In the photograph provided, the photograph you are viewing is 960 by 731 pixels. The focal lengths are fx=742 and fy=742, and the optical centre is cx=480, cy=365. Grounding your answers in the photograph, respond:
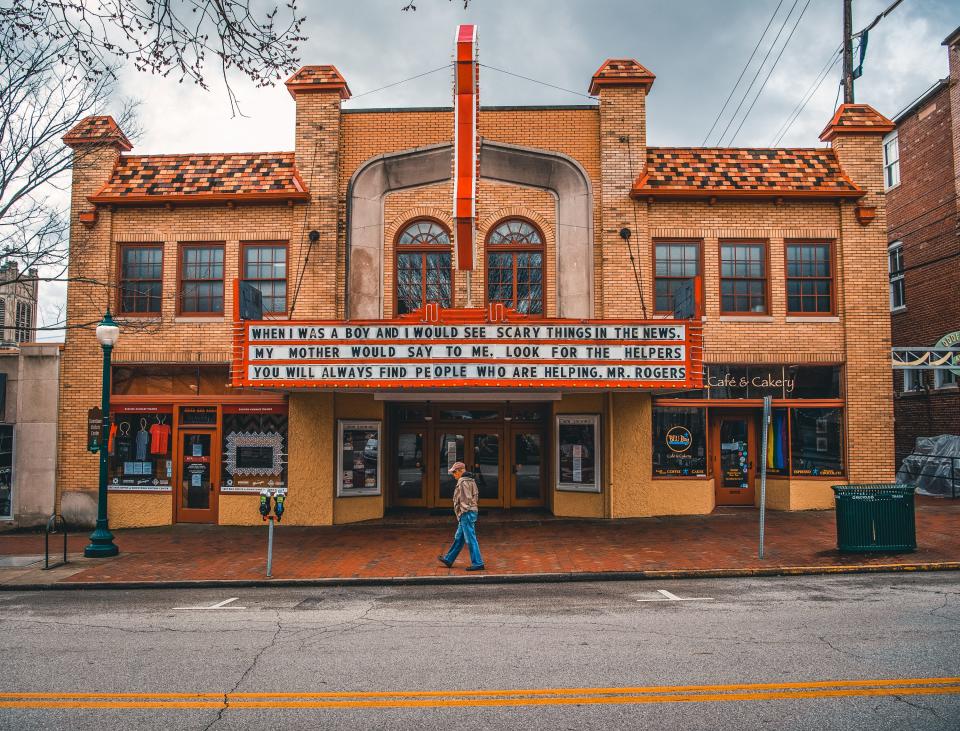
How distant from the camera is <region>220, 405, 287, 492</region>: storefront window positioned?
16.9 m

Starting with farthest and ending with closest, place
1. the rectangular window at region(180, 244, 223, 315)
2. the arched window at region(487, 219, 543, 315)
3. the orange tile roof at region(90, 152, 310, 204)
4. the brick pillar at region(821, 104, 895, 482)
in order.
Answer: the rectangular window at region(180, 244, 223, 315)
the arched window at region(487, 219, 543, 315)
the orange tile roof at region(90, 152, 310, 204)
the brick pillar at region(821, 104, 895, 482)

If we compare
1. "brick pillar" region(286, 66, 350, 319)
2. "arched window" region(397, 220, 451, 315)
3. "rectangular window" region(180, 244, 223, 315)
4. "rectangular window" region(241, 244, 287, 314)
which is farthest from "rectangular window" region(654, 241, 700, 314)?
"rectangular window" region(180, 244, 223, 315)

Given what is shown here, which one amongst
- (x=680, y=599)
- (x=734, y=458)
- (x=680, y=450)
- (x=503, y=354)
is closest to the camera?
(x=680, y=599)

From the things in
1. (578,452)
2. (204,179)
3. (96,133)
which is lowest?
(578,452)

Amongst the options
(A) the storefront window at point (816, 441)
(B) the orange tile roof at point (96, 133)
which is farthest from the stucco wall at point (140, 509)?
(A) the storefront window at point (816, 441)

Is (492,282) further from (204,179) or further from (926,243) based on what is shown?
(926,243)

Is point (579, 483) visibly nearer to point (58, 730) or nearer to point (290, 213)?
point (290, 213)

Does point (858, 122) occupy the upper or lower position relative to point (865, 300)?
upper

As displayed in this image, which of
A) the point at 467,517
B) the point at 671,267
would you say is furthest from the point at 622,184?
the point at 467,517

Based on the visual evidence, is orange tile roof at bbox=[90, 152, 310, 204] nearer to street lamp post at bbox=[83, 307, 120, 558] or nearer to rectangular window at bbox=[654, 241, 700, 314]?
street lamp post at bbox=[83, 307, 120, 558]

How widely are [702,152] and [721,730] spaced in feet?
49.6

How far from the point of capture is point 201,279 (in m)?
17.4

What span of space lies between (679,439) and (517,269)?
5395 mm

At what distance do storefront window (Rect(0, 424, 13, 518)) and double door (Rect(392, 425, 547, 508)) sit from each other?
8.84m
